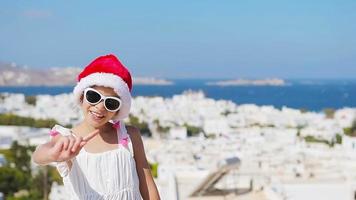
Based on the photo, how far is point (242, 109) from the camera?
48812 millimetres

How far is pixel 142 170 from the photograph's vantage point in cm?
132

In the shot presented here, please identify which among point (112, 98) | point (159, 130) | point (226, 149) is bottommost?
point (112, 98)

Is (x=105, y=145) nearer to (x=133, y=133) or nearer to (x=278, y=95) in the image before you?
(x=133, y=133)

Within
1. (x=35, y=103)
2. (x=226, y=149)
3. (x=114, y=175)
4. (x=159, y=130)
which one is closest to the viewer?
(x=114, y=175)

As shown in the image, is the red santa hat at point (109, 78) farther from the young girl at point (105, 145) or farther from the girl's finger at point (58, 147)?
the girl's finger at point (58, 147)

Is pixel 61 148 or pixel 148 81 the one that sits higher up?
pixel 148 81

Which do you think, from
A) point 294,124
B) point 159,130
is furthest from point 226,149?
point 294,124

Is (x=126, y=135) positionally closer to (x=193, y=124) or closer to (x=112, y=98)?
(x=112, y=98)

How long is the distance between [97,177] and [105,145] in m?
0.07

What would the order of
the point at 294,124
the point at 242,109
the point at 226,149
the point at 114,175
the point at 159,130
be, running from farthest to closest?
the point at 242,109 < the point at 294,124 < the point at 159,130 < the point at 226,149 < the point at 114,175

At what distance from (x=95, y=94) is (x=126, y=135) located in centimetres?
11

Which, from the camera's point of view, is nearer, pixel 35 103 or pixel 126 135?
pixel 126 135

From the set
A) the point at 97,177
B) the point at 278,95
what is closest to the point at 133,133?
the point at 97,177

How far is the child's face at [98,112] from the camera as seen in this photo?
1.26 m
